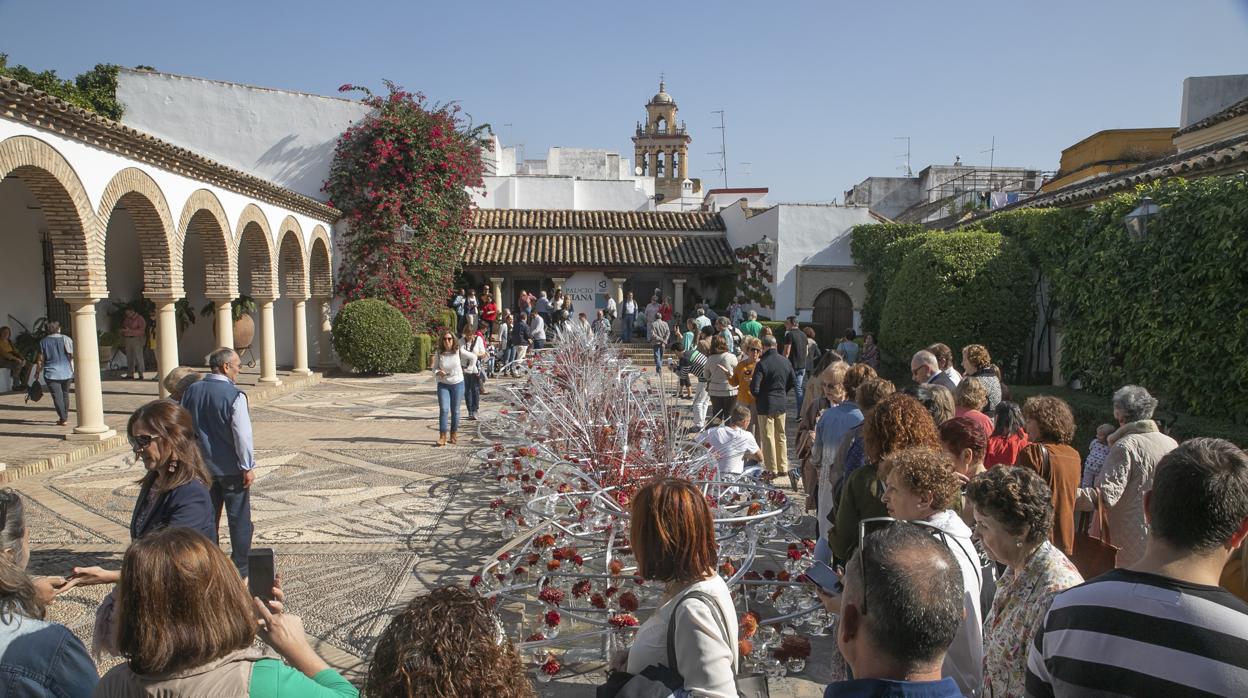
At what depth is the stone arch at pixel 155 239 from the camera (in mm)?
11000

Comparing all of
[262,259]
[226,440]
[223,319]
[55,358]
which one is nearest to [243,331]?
[262,259]

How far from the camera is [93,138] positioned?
9477 millimetres

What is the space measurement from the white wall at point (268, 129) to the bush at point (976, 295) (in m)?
15.0

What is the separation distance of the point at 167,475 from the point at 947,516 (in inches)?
131

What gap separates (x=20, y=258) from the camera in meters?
13.4

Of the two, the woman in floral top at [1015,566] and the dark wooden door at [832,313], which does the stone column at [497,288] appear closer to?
the dark wooden door at [832,313]

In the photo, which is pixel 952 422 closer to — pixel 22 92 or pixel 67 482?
pixel 67 482

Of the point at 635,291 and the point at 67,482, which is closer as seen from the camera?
the point at 67,482

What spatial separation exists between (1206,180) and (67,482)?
11.9m

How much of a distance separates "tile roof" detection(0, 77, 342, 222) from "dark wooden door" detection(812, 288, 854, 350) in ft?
46.1

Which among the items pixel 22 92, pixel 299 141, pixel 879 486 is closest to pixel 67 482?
pixel 22 92

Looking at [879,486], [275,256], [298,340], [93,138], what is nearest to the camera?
[879,486]

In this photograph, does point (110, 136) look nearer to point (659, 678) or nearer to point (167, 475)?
point (167, 475)

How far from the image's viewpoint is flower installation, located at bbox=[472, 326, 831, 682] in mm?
3721
